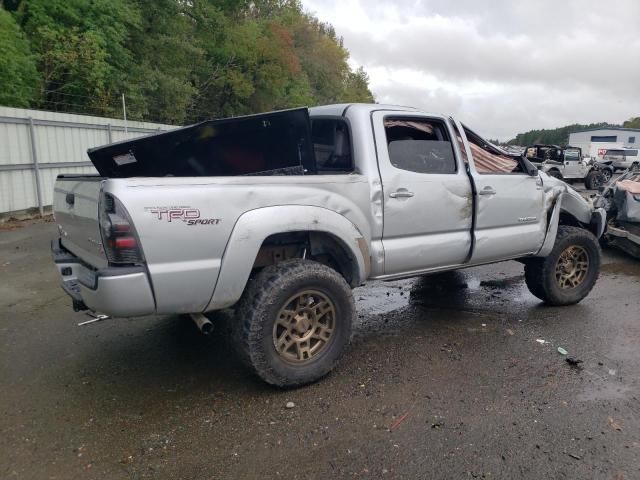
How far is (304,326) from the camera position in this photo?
351 cm

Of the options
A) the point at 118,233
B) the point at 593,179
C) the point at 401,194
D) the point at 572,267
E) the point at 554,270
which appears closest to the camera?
the point at 118,233

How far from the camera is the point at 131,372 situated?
3.82 meters

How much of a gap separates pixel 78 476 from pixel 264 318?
1.32 meters

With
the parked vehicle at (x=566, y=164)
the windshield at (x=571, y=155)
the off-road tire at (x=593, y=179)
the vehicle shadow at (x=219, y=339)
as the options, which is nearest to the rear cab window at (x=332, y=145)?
the vehicle shadow at (x=219, y=339)

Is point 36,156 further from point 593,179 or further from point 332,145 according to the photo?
point 593,179

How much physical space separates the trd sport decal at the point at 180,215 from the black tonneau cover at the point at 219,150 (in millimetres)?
568

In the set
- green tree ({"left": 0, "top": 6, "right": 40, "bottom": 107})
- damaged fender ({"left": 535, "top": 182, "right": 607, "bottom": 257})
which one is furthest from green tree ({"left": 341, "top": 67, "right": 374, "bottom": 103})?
damaged fender ({"left": 535, "top": 182, "right": 607, "bottom": 257})

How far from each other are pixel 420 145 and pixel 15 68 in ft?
40.7

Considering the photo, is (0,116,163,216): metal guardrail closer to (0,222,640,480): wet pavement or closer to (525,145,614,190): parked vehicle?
(0,222,640,480): wet pavement

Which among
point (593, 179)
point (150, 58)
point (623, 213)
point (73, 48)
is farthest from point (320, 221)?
point (593, 179)

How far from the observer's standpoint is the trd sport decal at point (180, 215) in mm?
2865

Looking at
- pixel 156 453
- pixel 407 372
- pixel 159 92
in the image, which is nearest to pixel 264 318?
pixel 156 453

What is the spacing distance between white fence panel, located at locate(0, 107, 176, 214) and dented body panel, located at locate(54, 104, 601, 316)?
773 cm

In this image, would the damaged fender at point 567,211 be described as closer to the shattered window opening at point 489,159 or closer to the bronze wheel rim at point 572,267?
the bronze wheel rim at point 572,267
